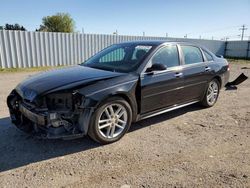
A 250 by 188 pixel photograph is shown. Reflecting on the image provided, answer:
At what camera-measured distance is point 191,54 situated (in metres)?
5.21

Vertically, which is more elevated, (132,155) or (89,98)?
(89,98)

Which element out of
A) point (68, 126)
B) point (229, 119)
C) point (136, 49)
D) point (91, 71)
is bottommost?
point (229, 119)

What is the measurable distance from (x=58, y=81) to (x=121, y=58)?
5.05 ft

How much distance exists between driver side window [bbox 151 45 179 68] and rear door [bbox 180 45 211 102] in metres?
0.23

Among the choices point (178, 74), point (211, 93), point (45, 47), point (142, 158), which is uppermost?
point (45, 47)

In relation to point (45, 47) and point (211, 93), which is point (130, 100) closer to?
point (211, 93)

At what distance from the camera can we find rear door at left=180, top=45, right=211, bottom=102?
16.1 feet

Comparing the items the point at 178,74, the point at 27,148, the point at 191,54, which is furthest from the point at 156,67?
the point at 27,148

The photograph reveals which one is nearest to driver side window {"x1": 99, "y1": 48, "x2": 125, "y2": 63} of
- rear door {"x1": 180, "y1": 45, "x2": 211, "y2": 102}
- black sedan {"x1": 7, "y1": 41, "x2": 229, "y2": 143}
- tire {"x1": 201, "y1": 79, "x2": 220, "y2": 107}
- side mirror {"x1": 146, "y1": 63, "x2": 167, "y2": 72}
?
black sedan {"x1": 7, "y1": 41, "x2": 229, "y2": 143}

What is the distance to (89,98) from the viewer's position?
3334 mm

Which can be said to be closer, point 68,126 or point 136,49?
point 68,126

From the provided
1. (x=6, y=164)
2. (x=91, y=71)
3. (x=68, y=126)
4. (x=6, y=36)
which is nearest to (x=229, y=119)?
(x=91, y=71)

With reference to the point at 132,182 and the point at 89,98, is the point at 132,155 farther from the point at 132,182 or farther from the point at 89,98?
the point at 89,98

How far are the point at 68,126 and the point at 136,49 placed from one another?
2.09 meters
